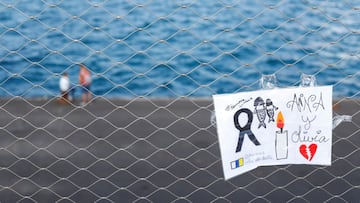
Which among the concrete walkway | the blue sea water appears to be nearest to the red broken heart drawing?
the concrete walkway

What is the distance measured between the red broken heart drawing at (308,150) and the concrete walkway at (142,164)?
0.39m

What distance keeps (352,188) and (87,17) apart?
11.5 feet

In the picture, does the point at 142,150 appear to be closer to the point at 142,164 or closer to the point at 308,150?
the point at 142,164

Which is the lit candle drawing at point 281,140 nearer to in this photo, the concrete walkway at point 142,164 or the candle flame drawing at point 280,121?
the candle flame drawing at point 280,121

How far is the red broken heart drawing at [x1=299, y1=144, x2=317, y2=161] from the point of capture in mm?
1315

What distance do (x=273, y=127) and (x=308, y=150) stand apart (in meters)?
0.10

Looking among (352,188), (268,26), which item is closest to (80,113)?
(352,188)

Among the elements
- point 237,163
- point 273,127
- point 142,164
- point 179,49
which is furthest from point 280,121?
point 179,49

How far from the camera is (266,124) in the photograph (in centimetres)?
128

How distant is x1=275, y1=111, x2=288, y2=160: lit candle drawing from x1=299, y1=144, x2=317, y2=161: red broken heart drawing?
4 centimetres

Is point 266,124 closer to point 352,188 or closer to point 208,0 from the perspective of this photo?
point 352,188

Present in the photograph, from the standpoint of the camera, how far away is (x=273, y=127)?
1290mm

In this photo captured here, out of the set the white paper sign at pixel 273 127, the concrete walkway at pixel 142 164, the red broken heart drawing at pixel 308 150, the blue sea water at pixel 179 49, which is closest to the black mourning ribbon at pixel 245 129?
the white paper sign at pixel 273 127

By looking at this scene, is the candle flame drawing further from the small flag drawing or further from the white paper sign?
the small flag drawing
